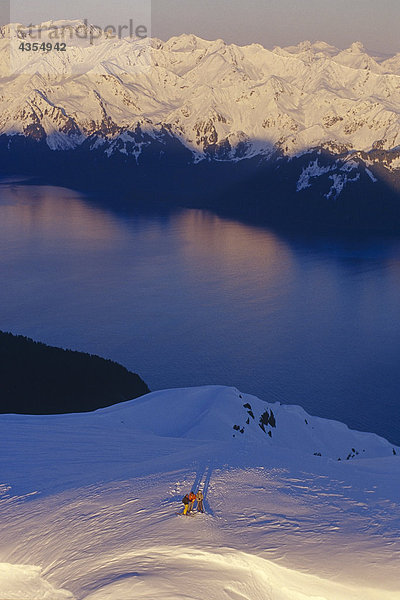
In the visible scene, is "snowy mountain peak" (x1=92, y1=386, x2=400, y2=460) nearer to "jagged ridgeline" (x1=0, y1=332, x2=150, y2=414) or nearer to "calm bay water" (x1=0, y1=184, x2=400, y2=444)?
"jagged ridgeline" (x1=0, y1=332, x2=150, y2=414)

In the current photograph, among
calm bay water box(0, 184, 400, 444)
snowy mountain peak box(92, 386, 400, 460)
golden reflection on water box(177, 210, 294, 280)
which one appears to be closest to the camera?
snowy mountain peak box(92, 386, 400, 460)

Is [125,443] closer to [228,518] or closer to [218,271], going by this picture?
[228,518]

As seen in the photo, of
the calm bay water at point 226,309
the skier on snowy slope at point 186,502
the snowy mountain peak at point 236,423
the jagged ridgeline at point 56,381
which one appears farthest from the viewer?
the calm bay water at point 226,309

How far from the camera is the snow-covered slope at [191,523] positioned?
13.7 m

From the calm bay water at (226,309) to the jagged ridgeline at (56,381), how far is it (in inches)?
395

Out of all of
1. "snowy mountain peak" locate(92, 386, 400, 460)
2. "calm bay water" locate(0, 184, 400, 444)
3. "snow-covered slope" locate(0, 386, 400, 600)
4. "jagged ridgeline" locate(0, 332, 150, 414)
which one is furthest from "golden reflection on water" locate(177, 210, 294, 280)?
"snow-covered slope" locate(0, 386, 400, 600)

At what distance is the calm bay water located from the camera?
2825 inches

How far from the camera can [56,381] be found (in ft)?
190

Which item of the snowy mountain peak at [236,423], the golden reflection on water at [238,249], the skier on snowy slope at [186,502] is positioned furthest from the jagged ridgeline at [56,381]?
the golden reflection on water at [238,249]

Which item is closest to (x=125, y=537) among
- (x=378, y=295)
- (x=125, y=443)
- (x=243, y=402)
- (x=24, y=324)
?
(x=125, y=443)

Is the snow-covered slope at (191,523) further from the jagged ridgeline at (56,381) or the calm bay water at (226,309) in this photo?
the calm bay water at (226,309)

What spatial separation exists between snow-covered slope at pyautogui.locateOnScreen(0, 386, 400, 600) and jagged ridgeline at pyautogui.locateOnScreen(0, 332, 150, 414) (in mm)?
24399

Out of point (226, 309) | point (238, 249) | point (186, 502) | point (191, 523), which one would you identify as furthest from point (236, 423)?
point (238, 249)

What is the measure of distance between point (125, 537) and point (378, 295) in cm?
10819
